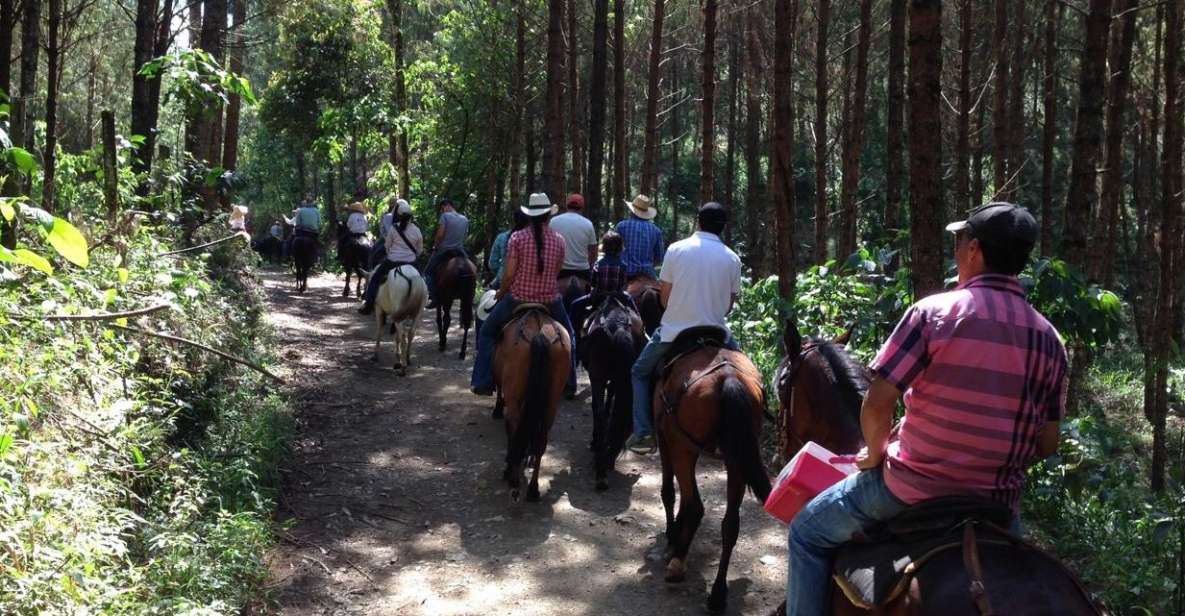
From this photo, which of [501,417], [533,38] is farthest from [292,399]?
[533,38]

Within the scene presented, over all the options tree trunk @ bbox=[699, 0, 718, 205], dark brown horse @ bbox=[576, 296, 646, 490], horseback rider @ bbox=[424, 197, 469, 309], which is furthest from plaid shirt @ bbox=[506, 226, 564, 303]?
tree trunk @ bbox=[699, 0, 718, 205]

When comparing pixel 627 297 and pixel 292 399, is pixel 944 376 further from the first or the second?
pixel 292 399

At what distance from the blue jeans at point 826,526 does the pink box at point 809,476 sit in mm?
124

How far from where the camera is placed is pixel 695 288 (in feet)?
22.0

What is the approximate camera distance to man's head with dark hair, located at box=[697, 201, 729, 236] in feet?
22.7

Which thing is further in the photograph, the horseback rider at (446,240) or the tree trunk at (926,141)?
the horseback rider at (446,240)

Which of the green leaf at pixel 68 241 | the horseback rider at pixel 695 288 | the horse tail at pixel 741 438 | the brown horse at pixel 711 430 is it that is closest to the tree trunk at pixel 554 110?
the horseback rider at pixel 695 288

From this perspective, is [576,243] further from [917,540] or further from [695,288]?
[917,540]

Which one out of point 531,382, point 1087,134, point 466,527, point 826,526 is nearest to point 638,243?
point 531,382

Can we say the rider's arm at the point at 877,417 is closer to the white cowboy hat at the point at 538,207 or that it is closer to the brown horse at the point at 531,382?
the brown horse at the point at 531,382

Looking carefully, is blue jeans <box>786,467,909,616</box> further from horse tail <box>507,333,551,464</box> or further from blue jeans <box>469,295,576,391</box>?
blue jeans <box>469,295,576,391</box>

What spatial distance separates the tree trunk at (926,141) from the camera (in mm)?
6680

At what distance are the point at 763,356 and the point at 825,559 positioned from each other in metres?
7.54

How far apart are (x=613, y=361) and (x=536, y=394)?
1.07m
